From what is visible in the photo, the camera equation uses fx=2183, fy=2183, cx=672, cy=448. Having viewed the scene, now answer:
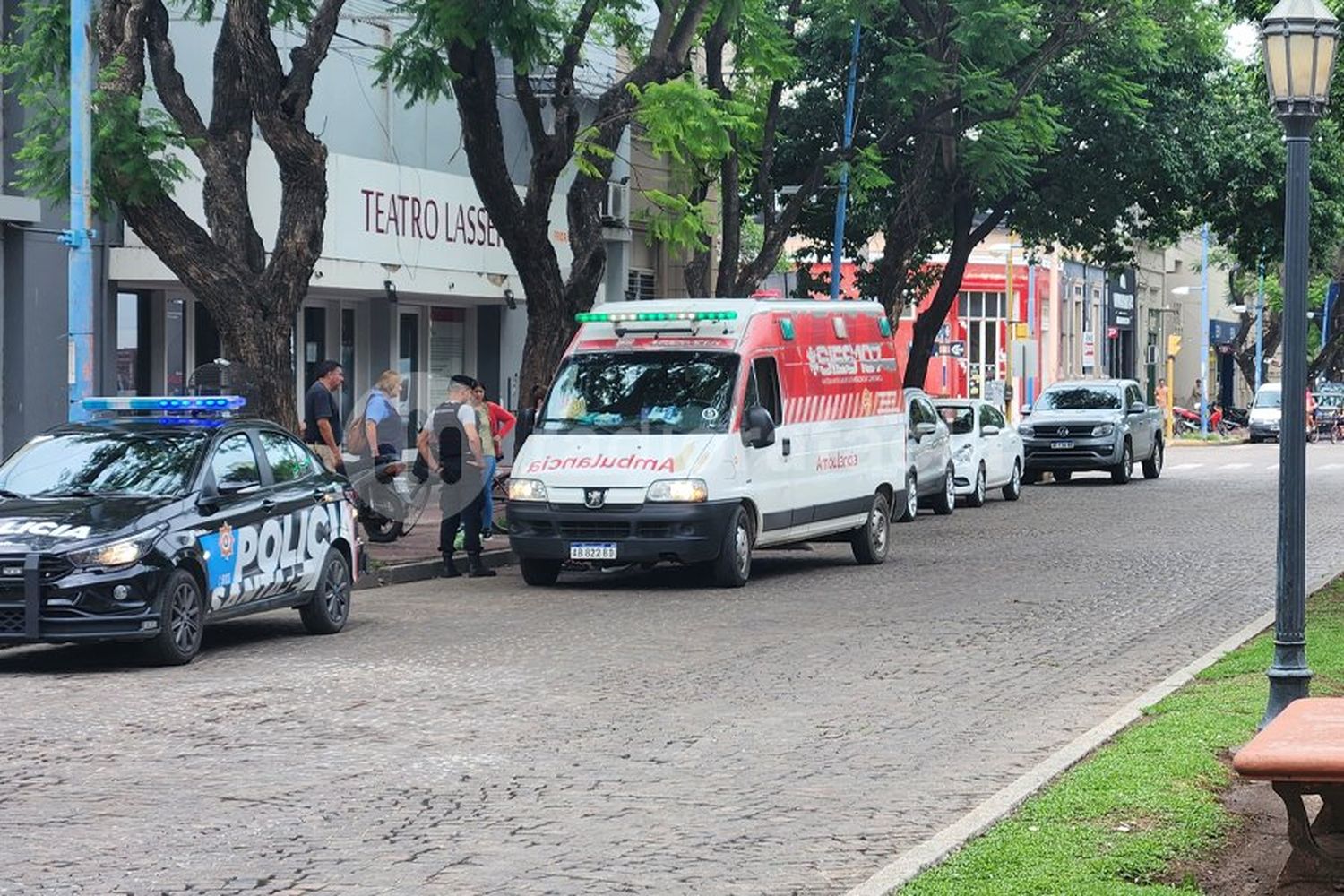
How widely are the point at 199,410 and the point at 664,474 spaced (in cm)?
483

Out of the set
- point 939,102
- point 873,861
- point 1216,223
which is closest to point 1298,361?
point 873,861

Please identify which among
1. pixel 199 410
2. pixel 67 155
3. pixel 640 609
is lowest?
pixel 640 609

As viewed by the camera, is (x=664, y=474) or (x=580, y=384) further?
(x=580, y=384)

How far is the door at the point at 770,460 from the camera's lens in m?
19.3

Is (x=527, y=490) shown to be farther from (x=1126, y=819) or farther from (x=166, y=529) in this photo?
(x=1126, y=819)

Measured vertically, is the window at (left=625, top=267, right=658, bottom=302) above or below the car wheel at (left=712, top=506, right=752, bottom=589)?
above

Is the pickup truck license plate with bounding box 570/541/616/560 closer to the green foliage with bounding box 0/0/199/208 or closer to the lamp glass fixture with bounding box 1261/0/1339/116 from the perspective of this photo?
the green foliage with bounding box 0/0/199/208

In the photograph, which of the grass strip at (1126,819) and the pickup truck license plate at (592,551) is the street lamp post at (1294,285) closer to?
the grass strip at (1126,819)

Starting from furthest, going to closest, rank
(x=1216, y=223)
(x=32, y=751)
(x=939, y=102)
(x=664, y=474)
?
(x=1216, y=223)
(x=939, y=102)
(x=664, y=474)
(x=32, y=751)

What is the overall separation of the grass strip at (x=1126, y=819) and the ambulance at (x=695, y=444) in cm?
735

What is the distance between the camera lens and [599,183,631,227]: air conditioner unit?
34656 millimetres

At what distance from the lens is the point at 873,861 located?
7906mm

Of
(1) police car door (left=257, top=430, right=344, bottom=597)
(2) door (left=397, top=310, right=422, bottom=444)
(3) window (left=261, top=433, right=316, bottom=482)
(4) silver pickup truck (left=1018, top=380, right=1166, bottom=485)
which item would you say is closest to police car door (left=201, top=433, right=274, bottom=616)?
(1) police car door (left=257, top=430, right=344, bottom=597)

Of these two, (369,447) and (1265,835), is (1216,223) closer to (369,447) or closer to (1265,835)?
(369,447)
